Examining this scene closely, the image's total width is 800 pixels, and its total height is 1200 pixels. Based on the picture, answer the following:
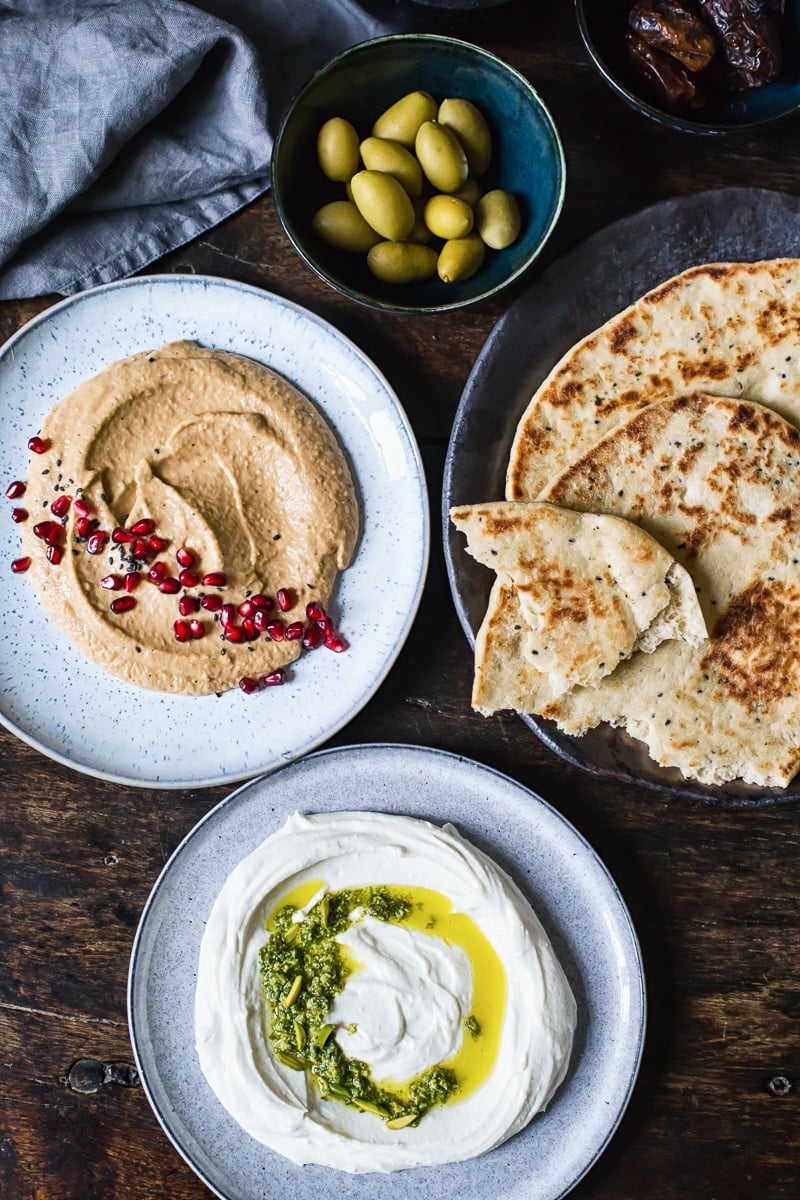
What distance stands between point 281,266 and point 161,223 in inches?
13.4

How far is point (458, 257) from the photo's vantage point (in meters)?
2.42

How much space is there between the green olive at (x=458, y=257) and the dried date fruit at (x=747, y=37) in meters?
0.75

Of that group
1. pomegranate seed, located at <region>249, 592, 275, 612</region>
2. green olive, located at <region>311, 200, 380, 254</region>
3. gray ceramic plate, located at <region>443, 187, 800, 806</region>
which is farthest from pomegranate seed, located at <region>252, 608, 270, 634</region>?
green olive, located at <region>311, 200, 380, 254</region>

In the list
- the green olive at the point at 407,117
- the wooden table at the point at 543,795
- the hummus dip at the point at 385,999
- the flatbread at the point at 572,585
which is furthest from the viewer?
the wooden table at the point at 543,795

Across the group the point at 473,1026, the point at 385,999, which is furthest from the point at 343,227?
the point at 473,1026

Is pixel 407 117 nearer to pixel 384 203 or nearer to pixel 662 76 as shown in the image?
pixel 384 203

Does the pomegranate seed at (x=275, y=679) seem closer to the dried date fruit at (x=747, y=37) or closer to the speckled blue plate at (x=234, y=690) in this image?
the speckled blue plate at (x=234, y=690)

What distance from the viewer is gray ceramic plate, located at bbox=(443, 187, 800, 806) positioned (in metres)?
2.50

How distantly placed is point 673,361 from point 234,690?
55.8 inches

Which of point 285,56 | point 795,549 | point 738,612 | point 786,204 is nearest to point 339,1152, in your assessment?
point 738,612

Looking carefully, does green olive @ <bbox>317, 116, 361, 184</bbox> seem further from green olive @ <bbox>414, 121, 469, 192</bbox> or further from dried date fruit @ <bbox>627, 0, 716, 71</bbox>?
dried date fruit @ <bbox>627, 0, 716, 71</bbox>

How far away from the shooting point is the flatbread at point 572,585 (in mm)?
2311

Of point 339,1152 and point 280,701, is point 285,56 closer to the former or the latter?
point 280,701

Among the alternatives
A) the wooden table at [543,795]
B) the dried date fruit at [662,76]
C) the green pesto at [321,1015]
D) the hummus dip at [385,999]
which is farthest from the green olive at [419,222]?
the green pesto at [321,1015]
